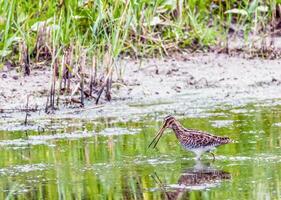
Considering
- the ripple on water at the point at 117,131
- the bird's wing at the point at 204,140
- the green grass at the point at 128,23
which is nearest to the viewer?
the bird's wing at the point at 204,140

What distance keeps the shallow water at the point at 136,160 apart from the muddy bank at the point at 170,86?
43 centimetres

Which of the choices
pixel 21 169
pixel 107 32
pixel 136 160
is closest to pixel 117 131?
pixel 136 160

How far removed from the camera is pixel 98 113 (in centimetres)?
945

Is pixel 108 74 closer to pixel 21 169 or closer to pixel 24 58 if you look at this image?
pixel 24 58

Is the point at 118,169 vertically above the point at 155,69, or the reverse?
the point at 155,69

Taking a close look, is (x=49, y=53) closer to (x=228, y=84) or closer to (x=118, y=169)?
(x=228, y=84)

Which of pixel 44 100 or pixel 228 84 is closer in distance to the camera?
pixel 44 100

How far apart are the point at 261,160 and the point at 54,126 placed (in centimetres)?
226

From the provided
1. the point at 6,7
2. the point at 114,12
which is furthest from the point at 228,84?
the point at 6,7

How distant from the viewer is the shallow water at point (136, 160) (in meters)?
6.41

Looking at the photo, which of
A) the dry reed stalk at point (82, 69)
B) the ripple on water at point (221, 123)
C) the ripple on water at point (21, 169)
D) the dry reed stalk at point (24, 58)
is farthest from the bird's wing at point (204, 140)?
the dry reed stalk at point (24, 58)

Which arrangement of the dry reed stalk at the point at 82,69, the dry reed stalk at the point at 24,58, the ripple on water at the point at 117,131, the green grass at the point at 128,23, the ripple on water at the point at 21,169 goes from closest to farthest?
the ripple on water at the point at 21,169, the ripple on water at the point at 117,131, the green grass at the point at 128,23, the dry reed stalk at the point at 82,69, the dry reed stalk at the point at 24,58

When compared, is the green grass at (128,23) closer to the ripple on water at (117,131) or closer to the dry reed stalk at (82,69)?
the dry reed stalk at (82,69)

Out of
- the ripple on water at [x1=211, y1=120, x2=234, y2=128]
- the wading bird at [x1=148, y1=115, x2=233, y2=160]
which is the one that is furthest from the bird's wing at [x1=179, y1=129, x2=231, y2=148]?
the ripple on water at [x1=211, y1=120, x2=234, y2=128]
